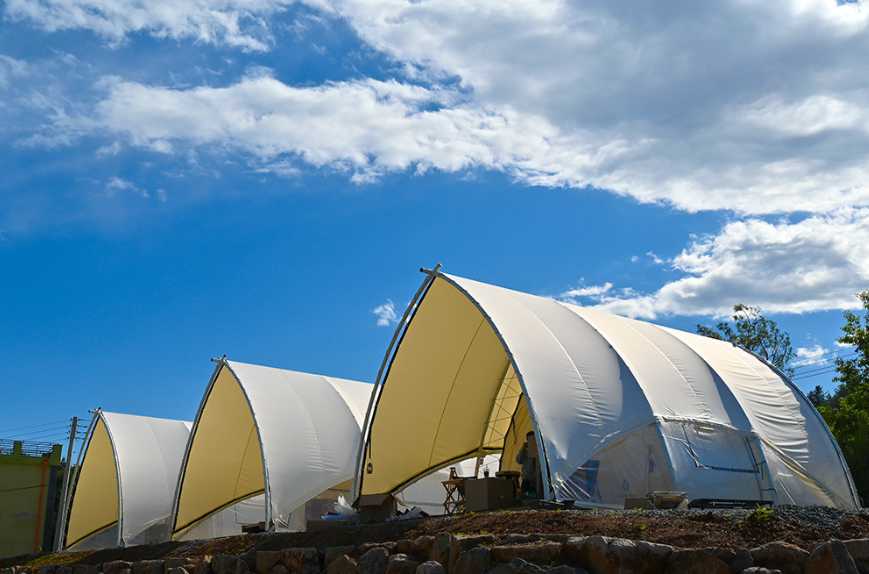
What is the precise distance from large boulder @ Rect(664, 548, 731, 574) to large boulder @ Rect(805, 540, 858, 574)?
0.75 m

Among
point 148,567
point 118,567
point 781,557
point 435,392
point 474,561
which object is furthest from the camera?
point 435,392

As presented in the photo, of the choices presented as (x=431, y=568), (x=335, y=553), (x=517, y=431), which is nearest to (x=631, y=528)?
(x=431, y=568)

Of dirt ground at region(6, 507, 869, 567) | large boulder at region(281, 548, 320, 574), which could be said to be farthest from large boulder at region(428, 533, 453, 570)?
large boulder at region(281, 548, 320, 574)

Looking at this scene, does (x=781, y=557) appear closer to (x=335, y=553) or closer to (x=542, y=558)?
(x=542, y=558)

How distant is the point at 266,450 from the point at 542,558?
16274 mm

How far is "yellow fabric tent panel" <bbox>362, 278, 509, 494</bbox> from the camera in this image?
21.9m

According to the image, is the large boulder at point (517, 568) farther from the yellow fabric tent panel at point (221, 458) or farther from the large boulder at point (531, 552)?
the yellow fabric tent panel at point (221, 458)

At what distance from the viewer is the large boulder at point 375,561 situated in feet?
37.5

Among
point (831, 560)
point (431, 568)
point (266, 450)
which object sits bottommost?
point (831, 560)

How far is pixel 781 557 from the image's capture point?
804 centimetres

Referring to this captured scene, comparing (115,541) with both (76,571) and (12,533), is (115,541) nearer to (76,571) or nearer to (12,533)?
(12,533)

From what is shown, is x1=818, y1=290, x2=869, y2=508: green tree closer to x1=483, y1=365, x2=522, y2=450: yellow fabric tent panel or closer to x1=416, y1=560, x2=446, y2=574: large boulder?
x1=483, y1=365, x2=522, y2=450: yellow fabric tent panel

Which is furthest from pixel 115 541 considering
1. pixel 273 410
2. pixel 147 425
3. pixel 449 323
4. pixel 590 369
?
pixel 590 369

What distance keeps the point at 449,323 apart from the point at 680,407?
606 centimetres
